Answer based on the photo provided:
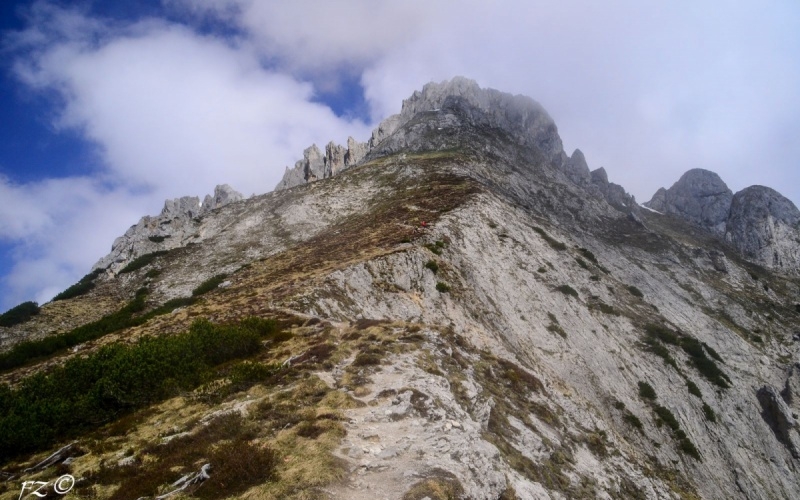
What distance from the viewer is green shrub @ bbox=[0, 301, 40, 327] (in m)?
41.6

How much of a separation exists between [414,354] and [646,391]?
34225mm

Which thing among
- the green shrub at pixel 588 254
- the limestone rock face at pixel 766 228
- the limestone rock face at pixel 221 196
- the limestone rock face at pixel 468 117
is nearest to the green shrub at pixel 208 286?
the green shrub at pixel 588 254

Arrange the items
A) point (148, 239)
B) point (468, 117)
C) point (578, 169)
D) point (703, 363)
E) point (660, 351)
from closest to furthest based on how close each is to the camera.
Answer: point (660, 351) < point (703, 363) < point (148, 239) < point (468, 117) < point (578, 169)

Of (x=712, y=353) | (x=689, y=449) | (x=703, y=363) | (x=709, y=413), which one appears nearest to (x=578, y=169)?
(x=712, y=353)

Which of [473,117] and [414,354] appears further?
[473,117]

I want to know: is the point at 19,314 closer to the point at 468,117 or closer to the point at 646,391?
the point at 646,391

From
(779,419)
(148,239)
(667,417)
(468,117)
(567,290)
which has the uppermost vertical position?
(468,117)

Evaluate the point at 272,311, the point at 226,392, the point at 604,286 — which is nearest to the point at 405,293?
the point at 272,311

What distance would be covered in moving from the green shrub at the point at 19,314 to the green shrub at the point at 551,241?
63.0 metres

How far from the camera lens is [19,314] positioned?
43.0m

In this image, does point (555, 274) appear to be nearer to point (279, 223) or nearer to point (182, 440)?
point (279, 223)

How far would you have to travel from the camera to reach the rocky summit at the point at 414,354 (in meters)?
13.8

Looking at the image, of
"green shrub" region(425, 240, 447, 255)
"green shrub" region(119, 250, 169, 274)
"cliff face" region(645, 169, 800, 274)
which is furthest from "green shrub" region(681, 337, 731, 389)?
"cliff face" region(645, 169, 800, 274)

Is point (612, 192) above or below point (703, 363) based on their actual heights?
above
